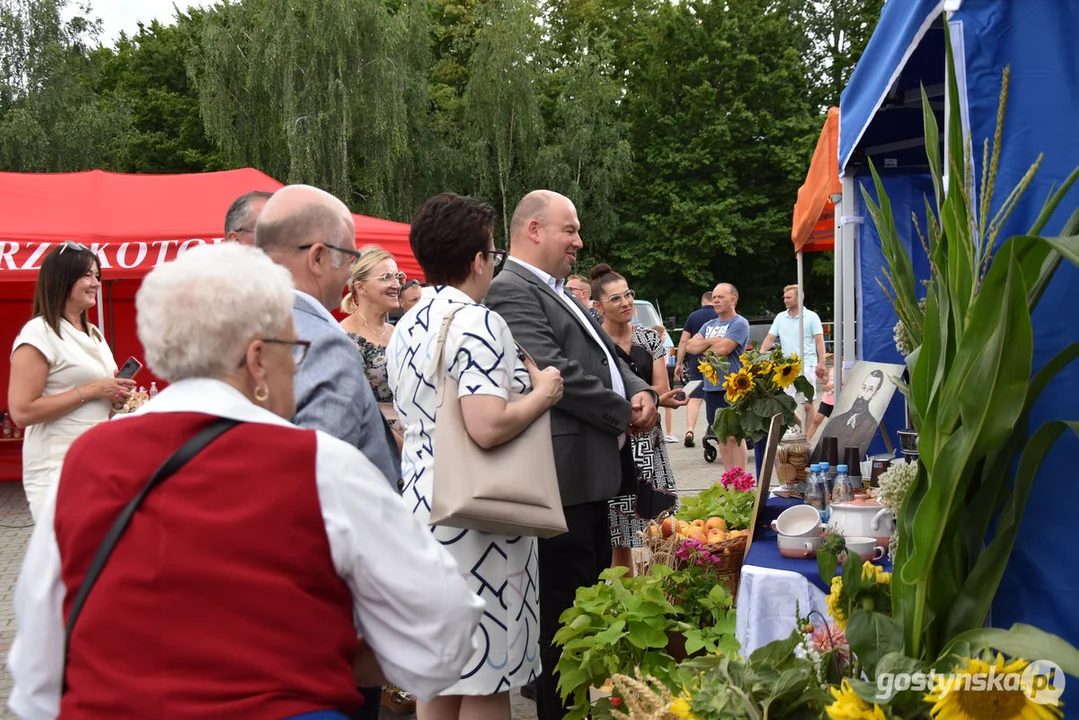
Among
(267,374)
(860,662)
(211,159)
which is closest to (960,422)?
(860,662)

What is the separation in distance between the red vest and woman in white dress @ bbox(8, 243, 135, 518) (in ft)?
8.91

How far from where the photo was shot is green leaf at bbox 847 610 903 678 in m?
2.09

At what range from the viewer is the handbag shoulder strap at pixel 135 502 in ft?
4.75

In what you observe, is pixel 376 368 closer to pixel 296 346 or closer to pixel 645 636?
pixel 645 636

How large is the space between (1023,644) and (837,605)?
0.48 meters

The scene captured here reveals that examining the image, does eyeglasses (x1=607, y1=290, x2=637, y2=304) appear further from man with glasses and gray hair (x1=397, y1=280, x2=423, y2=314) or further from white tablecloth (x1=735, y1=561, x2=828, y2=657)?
white tablecloth (x1=735, y1=561, x2=828, y2=657)

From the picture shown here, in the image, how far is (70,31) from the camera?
96.3ft

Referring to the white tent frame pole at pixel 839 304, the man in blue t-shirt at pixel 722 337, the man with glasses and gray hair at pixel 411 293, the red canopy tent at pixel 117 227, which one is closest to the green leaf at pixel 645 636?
the white tent frame pole at pixel 839 304

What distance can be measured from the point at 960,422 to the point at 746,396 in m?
2.14

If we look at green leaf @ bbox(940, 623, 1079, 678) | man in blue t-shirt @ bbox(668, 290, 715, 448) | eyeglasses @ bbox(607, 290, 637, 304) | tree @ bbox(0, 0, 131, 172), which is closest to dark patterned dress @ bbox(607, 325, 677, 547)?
eyeglasses @ bbox(607, 290, 637, 304)

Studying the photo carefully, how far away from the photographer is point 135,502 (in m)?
1.44

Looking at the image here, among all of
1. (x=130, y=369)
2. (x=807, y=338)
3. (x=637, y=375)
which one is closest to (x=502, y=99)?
(x=807, y=338)

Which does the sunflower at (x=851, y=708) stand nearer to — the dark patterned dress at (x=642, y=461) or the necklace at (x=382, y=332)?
the dark patterned dress at (x=642, y=461)

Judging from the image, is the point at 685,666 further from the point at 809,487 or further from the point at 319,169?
the point at 319,169
